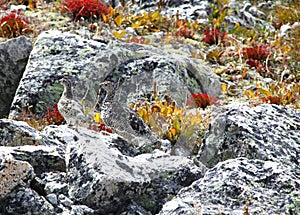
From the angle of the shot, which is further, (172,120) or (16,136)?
(172,120)

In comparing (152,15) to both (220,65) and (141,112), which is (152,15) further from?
(141,112)

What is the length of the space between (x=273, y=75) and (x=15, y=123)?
8.22 m

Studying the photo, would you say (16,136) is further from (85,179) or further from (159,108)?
(159,108)

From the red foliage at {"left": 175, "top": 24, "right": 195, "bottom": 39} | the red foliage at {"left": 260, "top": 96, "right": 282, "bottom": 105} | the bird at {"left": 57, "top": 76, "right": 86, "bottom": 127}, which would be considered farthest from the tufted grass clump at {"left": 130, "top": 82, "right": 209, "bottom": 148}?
the red foliage at {"left": 175, "top": 24, "right": 195, "bottom": 39}

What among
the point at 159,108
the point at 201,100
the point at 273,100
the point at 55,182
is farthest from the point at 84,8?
the point at 55,182

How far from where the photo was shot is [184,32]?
50.4 ft

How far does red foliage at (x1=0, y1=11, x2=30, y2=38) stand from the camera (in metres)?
13.5

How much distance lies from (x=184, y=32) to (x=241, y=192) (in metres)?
10.2

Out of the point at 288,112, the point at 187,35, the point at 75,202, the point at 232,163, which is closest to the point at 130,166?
the point at 75,202

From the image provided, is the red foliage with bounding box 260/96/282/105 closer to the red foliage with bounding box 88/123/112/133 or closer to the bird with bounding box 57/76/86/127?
the red foliage with bounding box 88/123/112/133

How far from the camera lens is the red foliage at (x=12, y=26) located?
13534 millimetres

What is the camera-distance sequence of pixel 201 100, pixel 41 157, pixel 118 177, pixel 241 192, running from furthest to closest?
1. pixel 201 100
2. pixel 41 157
3. pixel 118 177
4. pixel 241 192

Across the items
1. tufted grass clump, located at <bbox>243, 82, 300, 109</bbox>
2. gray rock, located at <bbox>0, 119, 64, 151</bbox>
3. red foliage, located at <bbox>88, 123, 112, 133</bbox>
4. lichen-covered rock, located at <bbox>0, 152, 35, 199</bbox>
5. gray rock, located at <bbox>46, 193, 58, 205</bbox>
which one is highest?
lichen-covered rock, located at <bbox>0, 152, 35, 199</bbox>

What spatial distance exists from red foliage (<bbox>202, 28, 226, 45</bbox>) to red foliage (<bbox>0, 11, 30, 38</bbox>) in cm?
462
